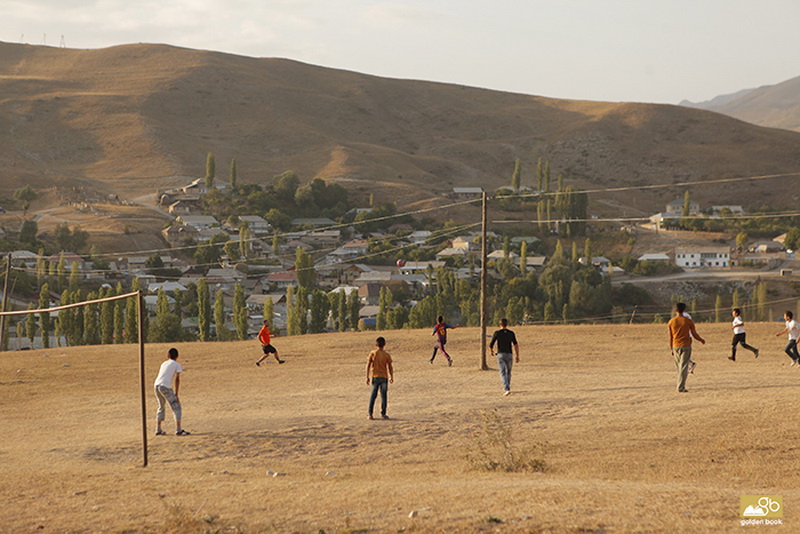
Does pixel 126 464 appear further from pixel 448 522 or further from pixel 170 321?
pixel 170 321

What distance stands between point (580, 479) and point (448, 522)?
3607 mm

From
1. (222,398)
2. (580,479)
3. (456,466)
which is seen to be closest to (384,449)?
(456,466)

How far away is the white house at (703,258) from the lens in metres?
111

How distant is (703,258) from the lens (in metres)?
112

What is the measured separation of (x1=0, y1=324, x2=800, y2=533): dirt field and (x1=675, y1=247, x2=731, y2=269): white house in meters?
83.7

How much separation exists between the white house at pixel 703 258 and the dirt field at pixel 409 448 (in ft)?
274

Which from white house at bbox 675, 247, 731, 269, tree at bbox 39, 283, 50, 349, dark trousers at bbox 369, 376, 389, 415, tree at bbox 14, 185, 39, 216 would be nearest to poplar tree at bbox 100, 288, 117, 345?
tree at bbox 39, 283, 50, 349

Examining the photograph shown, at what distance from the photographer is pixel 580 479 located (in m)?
13.4

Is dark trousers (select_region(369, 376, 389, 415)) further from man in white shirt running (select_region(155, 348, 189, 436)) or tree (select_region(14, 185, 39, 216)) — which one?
tree (select_region(14, 185, 39, 216))

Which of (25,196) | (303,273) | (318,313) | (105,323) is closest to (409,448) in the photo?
(105,323)

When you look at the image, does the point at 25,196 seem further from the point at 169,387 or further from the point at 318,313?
the point at 169,387

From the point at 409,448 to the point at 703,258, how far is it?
103 meters

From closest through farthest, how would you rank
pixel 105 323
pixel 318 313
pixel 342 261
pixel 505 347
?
pixel 505 347 < pixel 105 323 < pixel 318 313 < pixel 342 261

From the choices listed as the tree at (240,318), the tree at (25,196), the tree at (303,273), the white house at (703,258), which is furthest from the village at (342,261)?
the tree at (25,196)
